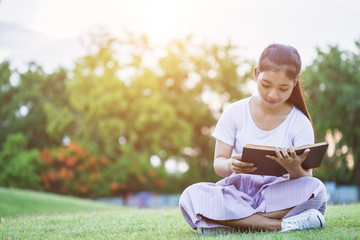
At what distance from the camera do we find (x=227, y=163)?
12.0 feet

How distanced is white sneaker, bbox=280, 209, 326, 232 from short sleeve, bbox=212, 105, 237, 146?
80 centimetres

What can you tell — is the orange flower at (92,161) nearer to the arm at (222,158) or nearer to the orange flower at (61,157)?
the orange flower at (61,157)

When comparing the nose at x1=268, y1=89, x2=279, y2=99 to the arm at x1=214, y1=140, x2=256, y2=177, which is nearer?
the arm at x1=214, y1=140, x2=256, y2=177

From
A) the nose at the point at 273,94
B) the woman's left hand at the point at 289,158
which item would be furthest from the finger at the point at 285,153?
the nose at the point at 273,94

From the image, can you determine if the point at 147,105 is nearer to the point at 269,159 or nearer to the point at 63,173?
the point at 63,173

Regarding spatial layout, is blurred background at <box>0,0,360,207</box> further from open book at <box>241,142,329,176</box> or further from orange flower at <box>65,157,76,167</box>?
open book at <box>241,142,329,176</box>

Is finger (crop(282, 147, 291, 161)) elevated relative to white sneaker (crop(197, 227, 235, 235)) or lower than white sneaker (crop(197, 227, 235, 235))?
elevated

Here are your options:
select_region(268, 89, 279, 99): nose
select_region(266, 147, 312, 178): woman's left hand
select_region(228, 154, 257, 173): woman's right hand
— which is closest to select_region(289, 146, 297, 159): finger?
select_region(266, 147, 312, 178): woman's left hand

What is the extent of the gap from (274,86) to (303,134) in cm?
52

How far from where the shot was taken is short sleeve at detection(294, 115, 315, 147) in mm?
3773

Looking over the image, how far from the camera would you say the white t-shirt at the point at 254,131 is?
3.82 metres

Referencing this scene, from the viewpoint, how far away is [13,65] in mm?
31109

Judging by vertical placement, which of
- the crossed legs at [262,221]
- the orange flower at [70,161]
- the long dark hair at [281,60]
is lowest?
the orange flower at [70,161]

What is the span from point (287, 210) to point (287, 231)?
0.84ft
